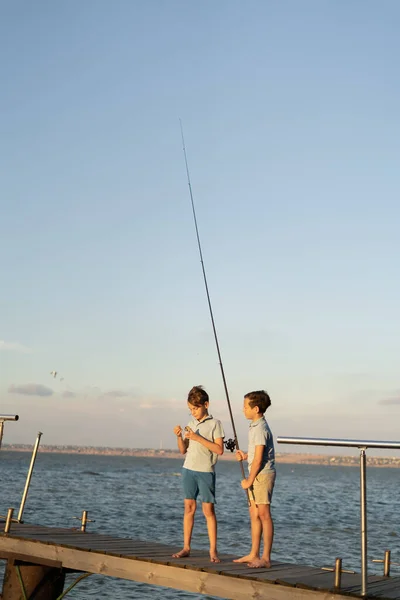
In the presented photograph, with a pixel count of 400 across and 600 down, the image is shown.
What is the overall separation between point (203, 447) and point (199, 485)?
359mm

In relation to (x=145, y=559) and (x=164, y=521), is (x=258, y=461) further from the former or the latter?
(x=164, y=521)

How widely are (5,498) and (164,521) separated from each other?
12.7 metres

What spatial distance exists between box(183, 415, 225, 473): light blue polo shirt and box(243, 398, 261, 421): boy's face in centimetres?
38

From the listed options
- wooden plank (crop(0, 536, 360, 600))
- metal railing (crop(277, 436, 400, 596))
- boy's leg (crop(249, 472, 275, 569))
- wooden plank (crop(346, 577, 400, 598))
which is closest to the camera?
metal railing (crop(277, 436, 400, 596))

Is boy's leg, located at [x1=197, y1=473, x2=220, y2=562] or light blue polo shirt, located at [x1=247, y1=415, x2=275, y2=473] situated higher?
light blue polo shirt, located at [x1=247, y1=415, x2=275, y2=473]

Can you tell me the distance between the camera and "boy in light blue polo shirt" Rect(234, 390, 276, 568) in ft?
21.3

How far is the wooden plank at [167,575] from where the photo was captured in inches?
233

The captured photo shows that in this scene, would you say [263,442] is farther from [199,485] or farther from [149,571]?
[149,571]

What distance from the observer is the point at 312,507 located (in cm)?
4156

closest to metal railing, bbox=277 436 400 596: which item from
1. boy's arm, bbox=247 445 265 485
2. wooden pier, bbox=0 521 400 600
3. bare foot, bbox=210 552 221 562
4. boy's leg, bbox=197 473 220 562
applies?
wooden pier, bbox=0 521 400 600

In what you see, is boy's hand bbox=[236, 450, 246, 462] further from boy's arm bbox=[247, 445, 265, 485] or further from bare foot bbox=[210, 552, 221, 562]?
bare foot bbox=[210, 552, 221, 562]

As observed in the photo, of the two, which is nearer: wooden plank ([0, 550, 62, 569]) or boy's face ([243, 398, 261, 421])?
boy's face ([243, 398, 261, 421])

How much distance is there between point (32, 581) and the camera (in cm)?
814

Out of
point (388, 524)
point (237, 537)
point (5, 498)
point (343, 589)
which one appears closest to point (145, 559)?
point (343, 589)
